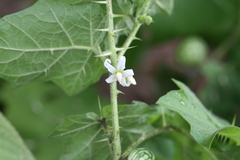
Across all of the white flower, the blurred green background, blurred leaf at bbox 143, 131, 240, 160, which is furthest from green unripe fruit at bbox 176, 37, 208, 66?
the white flower

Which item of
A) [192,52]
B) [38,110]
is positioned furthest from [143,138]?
[192,52]

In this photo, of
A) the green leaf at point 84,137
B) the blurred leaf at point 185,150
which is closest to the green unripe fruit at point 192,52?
the blurred leaf at point 185,150

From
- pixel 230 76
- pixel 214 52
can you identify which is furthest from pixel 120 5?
pixel 214 52

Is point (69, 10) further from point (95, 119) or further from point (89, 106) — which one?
point (89, 106)

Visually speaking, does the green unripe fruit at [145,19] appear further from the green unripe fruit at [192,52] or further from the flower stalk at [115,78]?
the green unripe fruit at [192,52]

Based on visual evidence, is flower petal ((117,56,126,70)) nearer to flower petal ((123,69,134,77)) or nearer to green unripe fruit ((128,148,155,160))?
flower petal ((123,69,134,77))

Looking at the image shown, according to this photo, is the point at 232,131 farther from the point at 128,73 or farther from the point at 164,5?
the point at 164,5
